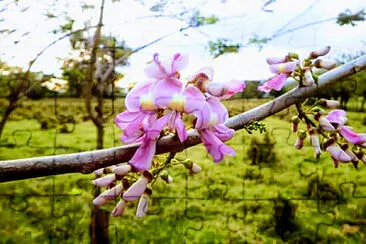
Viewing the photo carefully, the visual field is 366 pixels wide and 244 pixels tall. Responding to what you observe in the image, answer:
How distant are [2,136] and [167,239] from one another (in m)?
0.60

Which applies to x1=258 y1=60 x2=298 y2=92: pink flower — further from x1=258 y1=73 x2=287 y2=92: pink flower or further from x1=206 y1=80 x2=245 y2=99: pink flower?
x1=206 y1=80 x2=245 y2=99: pink flower

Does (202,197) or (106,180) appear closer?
(106,180)

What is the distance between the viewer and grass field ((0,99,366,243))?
1535 mm

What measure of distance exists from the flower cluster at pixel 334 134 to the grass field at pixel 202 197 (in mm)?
930

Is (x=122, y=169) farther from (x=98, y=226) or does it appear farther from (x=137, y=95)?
(x=98, y=226)

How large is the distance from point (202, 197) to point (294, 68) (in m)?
1.14

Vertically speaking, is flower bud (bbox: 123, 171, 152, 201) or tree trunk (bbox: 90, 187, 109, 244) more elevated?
flower bud (bbox: 123, 171, 152, 201)

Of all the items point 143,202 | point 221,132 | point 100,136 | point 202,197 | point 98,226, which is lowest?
point 98,226

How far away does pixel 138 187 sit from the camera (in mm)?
418

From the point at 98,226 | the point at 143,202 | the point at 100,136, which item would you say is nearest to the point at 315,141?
the point at 143,202

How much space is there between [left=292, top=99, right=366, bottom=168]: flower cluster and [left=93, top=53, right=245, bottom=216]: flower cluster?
176 mm

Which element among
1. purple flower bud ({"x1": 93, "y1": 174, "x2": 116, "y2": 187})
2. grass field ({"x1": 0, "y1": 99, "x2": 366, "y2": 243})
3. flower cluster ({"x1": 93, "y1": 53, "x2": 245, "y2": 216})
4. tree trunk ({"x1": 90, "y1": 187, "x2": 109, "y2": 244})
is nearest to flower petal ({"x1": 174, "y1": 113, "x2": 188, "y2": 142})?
flower cluster ({"x1": 93, "y1": 53, "x2": 245, "y2": 216})

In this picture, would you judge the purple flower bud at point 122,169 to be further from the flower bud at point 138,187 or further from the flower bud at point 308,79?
the flower bud at point 308,79

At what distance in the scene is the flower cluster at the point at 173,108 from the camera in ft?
1.09
